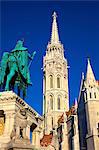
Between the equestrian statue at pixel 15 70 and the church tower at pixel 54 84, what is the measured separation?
42.8 m

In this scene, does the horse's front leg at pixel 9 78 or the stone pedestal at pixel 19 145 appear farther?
the horse's front leg at pixel 9 78

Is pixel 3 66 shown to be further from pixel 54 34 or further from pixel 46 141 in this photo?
pixel 54 34

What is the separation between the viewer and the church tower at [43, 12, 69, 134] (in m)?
61.9

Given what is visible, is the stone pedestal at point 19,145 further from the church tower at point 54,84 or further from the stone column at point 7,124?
the church tower at point 54,84

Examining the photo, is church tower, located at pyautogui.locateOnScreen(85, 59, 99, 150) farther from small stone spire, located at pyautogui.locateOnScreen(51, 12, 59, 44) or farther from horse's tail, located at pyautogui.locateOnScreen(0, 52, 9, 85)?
small stone spire, located at pyautogui.locateOnScreen(51, 12, 59, 44)

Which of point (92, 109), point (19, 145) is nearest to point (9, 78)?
point (19, 145)

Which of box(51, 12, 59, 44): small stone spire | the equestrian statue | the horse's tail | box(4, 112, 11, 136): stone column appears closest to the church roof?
box(51, 12, 59, 44): small stone spire

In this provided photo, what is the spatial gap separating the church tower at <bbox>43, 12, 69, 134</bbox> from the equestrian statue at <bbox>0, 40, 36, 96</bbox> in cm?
4276

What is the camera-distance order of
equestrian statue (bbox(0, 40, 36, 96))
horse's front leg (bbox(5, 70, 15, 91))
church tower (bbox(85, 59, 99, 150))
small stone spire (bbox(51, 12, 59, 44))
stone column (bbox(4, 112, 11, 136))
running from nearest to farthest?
stone column (bbox(4, 112, 11, 136))
horse's front leg (bbox(5, 70, 15, 91))
equestrian statue (bbox(0, 40, 36, 96))
church tower (bbox(85, 59, 99, 150))
small stone spire (bbox(51, 12, 59, 44))

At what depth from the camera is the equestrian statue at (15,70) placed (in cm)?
1694

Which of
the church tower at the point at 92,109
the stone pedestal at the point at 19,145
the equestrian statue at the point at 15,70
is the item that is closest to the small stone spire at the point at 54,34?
the church tower at the point at 92,109

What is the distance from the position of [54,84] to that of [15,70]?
4823 centimetres

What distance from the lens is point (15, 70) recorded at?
16938 mm

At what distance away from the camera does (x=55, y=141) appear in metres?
52.2
